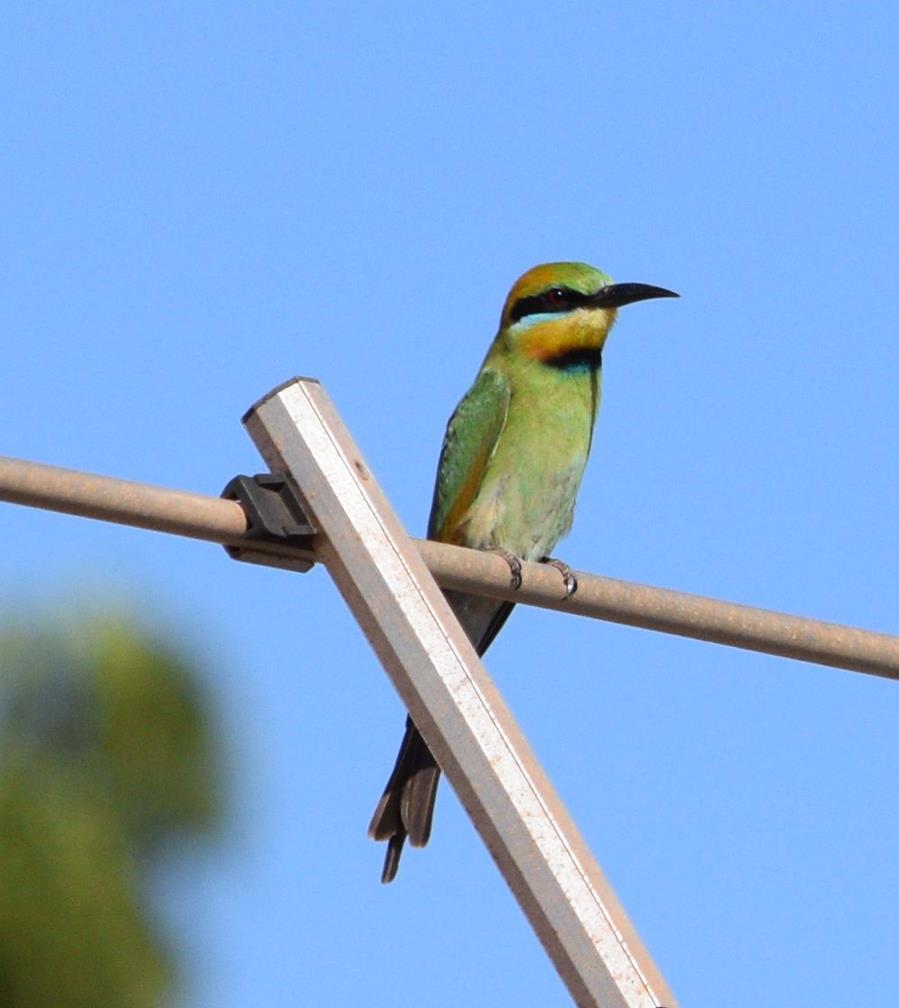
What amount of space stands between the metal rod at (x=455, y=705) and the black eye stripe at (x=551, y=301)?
3018mm

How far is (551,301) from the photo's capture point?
18.2 feet

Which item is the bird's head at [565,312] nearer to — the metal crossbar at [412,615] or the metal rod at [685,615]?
the metal rod at [685,615]

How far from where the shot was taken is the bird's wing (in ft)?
17.1

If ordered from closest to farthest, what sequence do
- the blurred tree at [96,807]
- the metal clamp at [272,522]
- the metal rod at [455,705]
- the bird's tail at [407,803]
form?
1. the metal rod at [455,705]
2. the metal clamp at [272,522]
3. the bird's tail at [407,803]
4. the blurred tree at [96,807]

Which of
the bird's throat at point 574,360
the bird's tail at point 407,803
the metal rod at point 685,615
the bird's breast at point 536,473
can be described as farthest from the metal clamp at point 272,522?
the bird's throat at point 574,360

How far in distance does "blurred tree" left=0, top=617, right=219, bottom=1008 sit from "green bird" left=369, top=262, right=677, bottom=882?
125 inches

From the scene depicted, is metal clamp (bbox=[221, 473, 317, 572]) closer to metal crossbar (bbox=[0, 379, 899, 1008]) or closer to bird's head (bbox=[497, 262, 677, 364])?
metal crossbar (bbox=[0, 379, 899, 1008])

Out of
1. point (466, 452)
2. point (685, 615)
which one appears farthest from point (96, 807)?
point (685, 615)

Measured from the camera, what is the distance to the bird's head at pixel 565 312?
5.48 meters

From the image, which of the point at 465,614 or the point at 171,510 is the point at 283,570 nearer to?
the point at 171,510

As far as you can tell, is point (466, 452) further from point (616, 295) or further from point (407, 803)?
point (407, 803)

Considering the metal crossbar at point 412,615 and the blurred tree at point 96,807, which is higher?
the blurred tree at point 96,807

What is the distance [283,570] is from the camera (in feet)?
8.55

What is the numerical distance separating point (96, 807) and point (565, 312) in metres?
3.96
